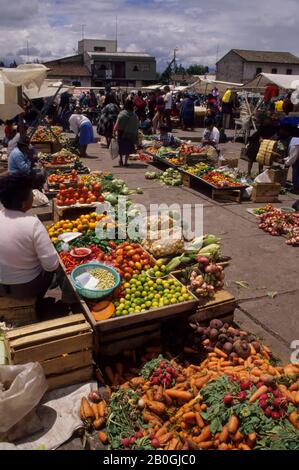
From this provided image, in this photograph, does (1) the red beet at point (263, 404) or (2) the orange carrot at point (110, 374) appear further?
(2) the orange carrot at point (110, 374)

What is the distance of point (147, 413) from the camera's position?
11.0 feet

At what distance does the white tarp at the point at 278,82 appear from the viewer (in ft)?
47.6

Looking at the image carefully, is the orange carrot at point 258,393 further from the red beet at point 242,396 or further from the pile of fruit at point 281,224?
the pile of fruit at point 281,224

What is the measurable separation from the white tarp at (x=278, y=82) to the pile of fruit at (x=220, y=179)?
6347 mm

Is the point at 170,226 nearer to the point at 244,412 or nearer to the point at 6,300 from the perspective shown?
the point at 6,300

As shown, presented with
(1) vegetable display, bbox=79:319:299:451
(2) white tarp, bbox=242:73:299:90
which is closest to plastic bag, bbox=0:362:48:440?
(1) vegetable display, bbox=79:319:299:451

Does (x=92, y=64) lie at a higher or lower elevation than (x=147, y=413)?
higher

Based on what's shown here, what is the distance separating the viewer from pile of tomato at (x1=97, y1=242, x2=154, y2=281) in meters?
4.66

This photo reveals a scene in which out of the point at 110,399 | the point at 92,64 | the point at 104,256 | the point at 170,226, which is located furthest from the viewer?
the point at 92,64

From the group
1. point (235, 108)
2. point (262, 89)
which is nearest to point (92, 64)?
point (235, 108)

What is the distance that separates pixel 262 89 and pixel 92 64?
5855cm

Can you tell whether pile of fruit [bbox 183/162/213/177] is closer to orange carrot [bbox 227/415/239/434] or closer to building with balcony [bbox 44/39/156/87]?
orange carrot [bbox 227/415/239/434]

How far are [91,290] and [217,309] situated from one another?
4.71 feet

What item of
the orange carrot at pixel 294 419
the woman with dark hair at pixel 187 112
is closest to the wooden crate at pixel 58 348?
the orange carrot at pixel 294 419
